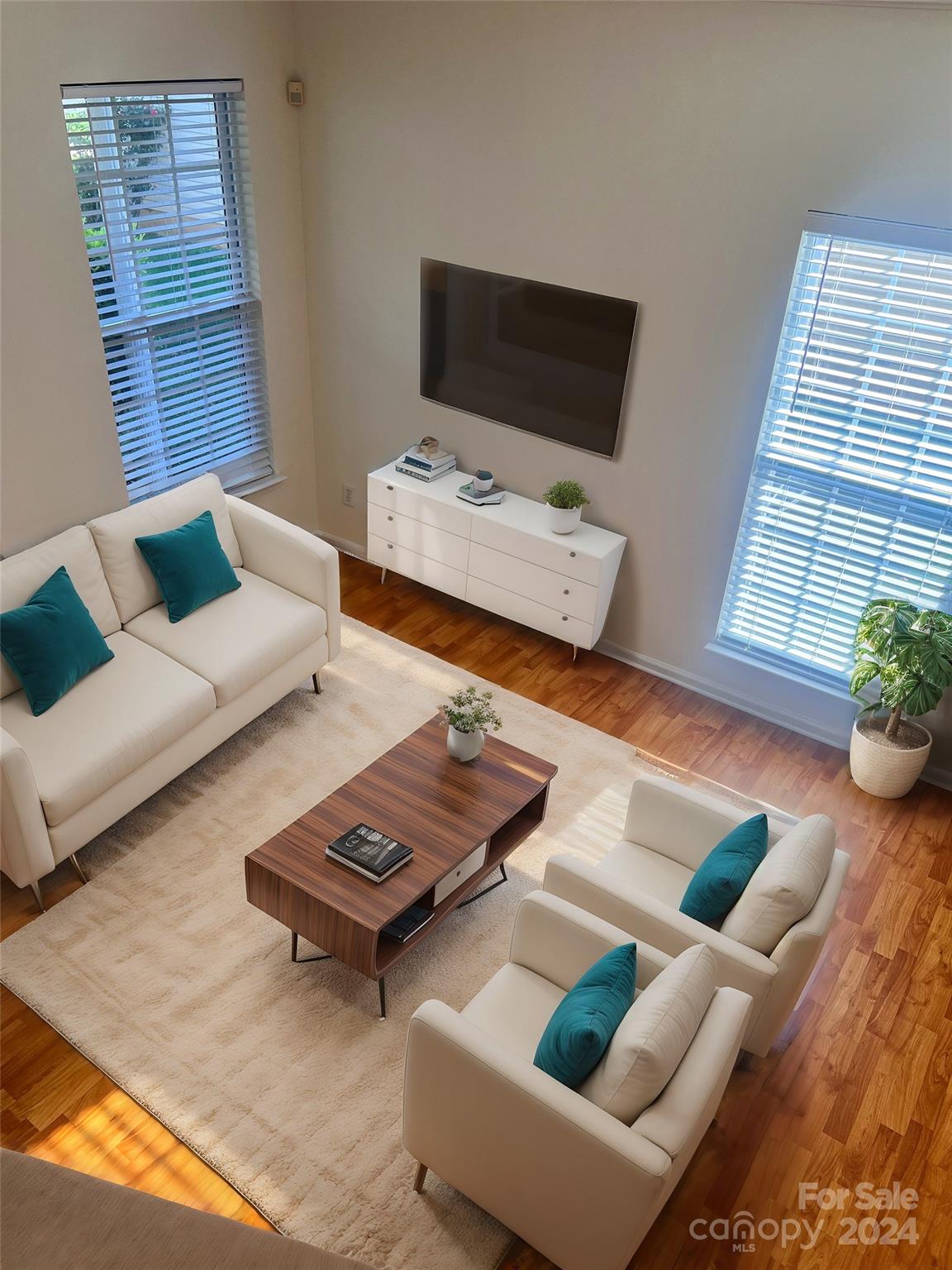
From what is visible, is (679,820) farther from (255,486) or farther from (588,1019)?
(255,486)

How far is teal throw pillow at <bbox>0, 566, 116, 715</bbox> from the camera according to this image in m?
3.52

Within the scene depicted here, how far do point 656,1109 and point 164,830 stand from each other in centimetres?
226

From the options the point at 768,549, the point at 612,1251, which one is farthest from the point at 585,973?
the point at 768,549

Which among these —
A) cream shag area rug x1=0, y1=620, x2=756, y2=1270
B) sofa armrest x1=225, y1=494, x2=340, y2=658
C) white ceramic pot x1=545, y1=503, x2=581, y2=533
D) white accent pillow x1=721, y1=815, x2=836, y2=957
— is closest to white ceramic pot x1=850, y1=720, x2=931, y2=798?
cream shag area rug x1=0, y1=620, x2=756, y2=1270

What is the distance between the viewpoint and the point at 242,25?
4402 millimetres

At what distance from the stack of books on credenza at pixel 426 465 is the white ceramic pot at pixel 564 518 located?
0.71 meters

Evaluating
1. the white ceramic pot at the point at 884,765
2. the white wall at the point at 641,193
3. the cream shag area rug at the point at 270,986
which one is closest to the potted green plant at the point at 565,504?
the white wall at the point at 641,193

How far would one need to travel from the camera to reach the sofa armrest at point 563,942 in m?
2.63

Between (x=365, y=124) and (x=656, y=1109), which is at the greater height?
(x=365, y=124)

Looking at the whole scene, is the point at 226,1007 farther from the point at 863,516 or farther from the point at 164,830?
the point at 863,516

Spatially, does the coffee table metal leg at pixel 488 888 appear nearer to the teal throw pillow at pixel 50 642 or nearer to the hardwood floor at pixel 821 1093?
the hardwood floor at pixel 821 1093

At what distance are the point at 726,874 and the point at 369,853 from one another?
3.59 feet

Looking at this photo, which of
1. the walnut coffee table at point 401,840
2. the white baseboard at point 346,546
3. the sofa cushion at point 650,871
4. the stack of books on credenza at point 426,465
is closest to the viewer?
the walnut coffee table at point 401,840

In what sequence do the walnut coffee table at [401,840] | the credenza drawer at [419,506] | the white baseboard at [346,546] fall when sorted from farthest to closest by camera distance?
the white baseboard at [346,546], the credenza drawer at [419,506], the walnut coffee table at [401,840]
